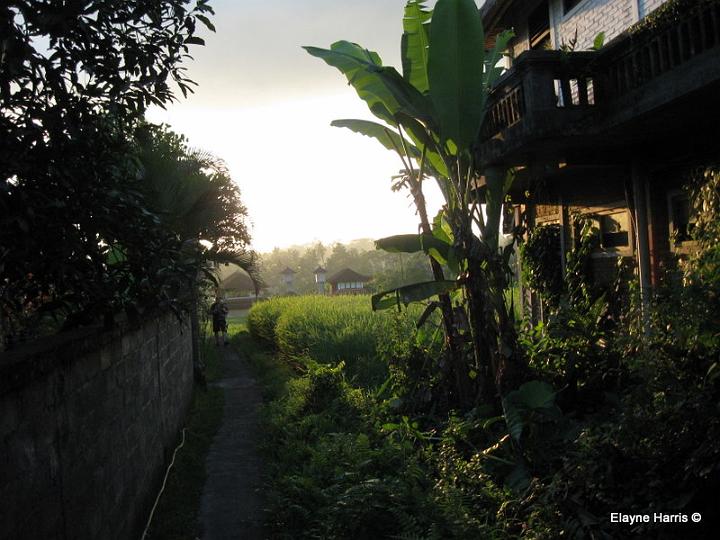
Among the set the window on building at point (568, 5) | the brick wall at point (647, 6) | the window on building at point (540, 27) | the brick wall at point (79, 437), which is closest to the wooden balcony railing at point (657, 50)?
the brick wall at point (647, 6)

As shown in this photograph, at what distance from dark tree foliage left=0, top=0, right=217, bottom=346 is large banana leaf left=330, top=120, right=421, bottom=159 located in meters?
3.27

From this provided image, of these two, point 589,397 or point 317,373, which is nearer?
point 589,397

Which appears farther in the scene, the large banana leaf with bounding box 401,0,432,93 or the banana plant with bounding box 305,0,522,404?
the large banana leaf with bounding box 401,0,432,93

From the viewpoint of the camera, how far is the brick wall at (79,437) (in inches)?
86.4

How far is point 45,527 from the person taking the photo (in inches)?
95.0

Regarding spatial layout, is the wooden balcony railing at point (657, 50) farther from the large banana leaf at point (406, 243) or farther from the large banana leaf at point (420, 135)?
the large banana leaf at point (406, 243)

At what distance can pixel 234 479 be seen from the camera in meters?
5.74

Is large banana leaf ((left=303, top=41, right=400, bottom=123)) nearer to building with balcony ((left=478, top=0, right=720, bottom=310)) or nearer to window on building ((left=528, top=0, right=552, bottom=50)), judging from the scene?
building with balcony ((left=478, top=0, right=720, bottom=310))

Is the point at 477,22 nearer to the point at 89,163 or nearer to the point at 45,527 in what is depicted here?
the point at 89,163

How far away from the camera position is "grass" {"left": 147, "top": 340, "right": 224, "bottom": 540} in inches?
175

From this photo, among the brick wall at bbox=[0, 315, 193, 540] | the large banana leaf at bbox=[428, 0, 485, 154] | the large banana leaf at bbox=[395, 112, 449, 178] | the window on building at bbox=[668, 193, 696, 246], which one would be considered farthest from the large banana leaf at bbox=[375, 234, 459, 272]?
the window on building at bbox=[668, 193, 696, 246]

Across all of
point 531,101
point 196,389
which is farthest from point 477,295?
point 196,389

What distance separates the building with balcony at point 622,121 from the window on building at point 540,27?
0.74m

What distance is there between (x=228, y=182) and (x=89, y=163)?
822 cm
